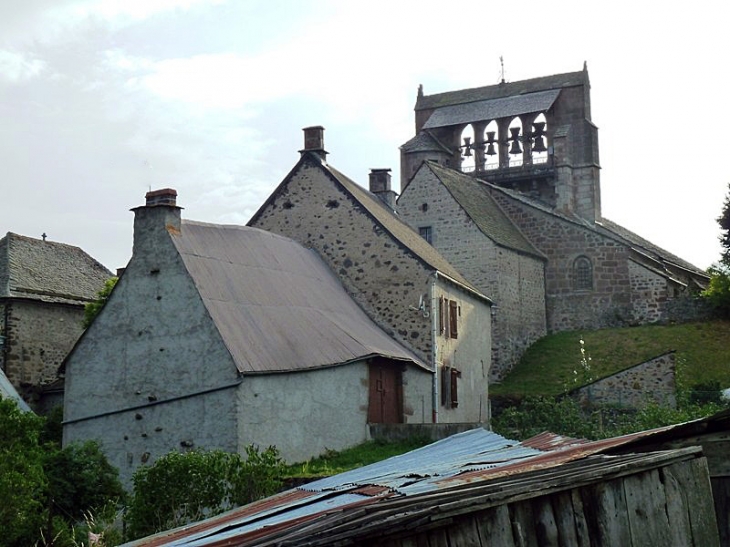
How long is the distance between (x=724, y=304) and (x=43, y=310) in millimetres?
24661

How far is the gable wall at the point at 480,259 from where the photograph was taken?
145 feet

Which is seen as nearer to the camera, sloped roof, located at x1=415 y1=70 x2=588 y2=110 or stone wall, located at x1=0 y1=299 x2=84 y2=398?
stone wall, located at x1=0 y1=299 x2=84 y2=398

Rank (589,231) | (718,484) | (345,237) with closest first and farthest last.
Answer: (718,484) → (345,237) → (589,231)

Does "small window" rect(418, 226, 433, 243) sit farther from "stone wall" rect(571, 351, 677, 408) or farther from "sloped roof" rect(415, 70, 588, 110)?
"sloped roof" rect(415, 70, 588, 110)

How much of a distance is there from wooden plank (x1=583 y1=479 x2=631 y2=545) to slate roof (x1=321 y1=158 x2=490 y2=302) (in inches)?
804

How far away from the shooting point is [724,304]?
4466 cm

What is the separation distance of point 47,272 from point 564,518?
29161 millimetres

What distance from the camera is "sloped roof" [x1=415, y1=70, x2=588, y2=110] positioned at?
5650cm

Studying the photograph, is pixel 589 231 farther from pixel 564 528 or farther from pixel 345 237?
pixel 564 528

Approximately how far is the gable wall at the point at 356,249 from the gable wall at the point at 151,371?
24.0 feet

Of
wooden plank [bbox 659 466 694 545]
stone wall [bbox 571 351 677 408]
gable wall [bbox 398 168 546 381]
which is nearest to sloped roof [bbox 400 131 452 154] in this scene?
gable wall [bbox 398 168 546 381]

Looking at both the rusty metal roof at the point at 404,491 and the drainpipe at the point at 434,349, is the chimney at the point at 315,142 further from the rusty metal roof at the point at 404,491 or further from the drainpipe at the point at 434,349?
the rusty metal roof at the point at 404,491

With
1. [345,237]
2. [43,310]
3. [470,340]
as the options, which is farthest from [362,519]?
[43,310]

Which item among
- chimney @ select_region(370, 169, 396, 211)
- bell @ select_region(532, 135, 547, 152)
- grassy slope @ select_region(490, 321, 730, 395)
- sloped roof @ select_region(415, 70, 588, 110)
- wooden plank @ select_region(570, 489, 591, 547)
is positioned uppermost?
sloped roof @ select_region(415, 70, 588, 110)
